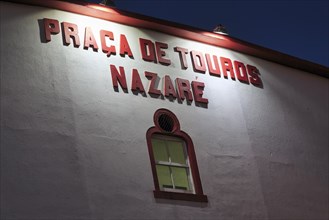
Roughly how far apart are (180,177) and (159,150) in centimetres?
84

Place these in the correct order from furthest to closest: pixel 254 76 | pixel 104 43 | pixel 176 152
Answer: pixel 254 76
pixel 104 43
pixel 176 152

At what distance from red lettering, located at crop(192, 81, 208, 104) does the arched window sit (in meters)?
1.12

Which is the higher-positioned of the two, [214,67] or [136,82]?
[214,67]

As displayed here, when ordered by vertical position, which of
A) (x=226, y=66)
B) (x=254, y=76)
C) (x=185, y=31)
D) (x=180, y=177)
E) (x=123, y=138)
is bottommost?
(x=180, y=177)

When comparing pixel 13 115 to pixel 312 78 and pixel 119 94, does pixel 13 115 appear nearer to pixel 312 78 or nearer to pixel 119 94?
pixel 119 94

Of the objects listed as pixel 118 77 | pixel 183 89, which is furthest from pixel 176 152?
pixel 118 77

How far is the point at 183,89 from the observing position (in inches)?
788

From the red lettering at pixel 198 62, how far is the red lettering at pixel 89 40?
299 centimetres

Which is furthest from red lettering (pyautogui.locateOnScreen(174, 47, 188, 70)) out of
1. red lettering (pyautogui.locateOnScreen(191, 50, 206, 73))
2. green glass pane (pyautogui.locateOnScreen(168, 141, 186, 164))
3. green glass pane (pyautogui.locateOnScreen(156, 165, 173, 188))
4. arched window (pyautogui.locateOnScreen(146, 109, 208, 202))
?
green glass pane (pyautogui.locateOnScreen(156, 165, 173, 188))

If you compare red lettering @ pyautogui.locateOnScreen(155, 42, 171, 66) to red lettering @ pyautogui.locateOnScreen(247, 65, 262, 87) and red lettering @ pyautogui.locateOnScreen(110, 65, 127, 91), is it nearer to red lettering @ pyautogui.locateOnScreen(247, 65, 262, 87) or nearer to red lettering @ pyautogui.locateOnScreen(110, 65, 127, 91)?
red lettering @ pyautogui.locateOnScreen(110, 65, 127, 91)

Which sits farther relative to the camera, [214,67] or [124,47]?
[214,67]

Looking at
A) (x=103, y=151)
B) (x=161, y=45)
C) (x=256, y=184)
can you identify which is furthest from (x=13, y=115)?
(x=256, y=184)

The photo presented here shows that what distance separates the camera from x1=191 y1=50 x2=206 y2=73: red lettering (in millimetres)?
20750

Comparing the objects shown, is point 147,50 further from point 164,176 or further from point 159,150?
point 164,176
